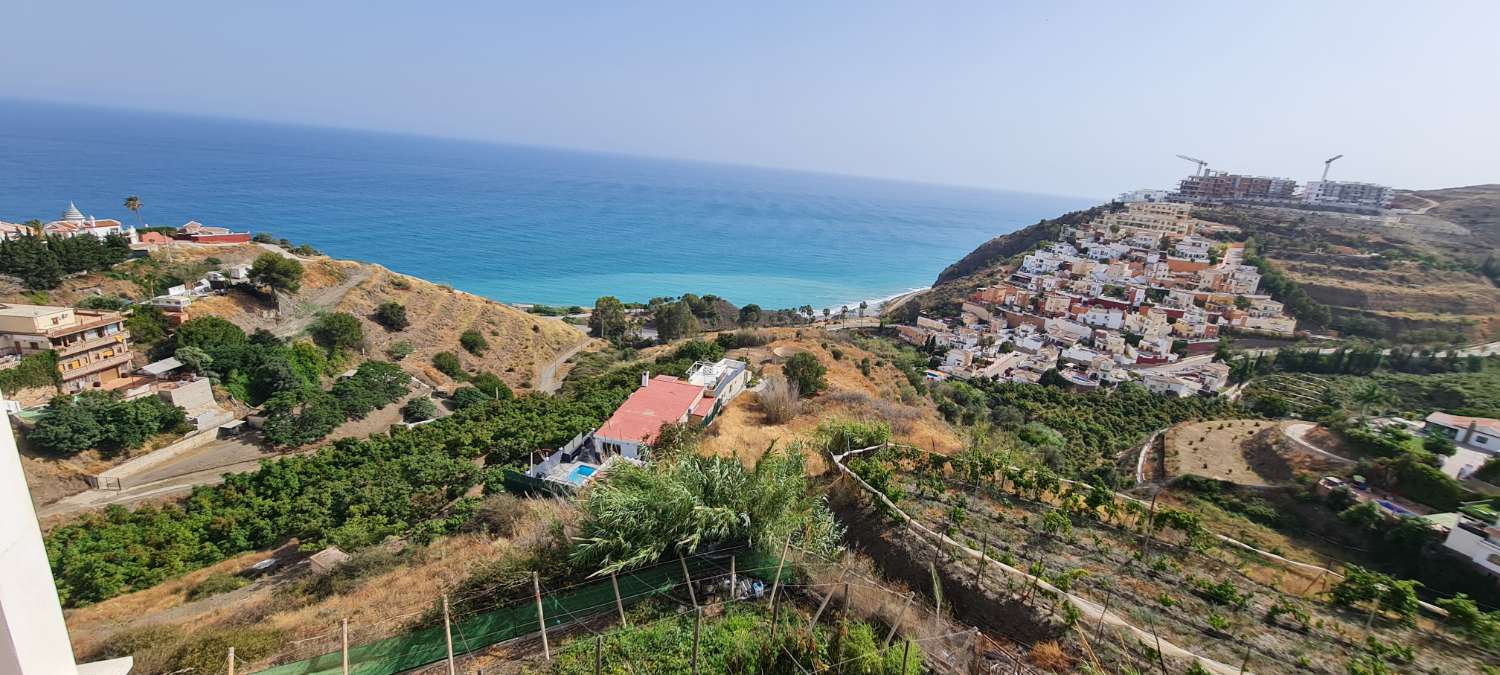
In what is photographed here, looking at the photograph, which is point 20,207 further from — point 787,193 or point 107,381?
point 787,193

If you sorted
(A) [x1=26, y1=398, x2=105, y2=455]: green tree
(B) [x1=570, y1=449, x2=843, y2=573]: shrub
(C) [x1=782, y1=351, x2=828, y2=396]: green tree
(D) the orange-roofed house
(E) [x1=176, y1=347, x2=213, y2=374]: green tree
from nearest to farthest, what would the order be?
(B) [x1=570, y1=449, x2=843, y2=573]: shrub, (D) the orange-roofed house, (A) [x1=26, y1=398, x2=105, y2=455]: green tree, (C) [x1=782, y1=351, x2=828, y2=396]: green tree, (E) [x1=176, y1=347, x2=213, y2=374]: green tree

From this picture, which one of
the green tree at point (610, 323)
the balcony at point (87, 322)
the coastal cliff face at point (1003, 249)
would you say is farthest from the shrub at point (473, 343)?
the coastal cliff face at point (1003, 249)

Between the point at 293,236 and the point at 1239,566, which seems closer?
the point at 1239,566

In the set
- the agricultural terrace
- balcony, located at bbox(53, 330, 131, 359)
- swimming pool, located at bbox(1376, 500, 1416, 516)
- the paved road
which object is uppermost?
the agricultural terrace

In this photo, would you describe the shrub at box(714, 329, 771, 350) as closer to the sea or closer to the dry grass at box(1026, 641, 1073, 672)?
the dry grass at box(1026, 641, 1073, 672)

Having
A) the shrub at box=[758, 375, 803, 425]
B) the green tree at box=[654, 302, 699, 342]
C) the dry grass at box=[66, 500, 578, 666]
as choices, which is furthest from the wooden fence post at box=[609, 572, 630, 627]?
the green tree at box=[654, 302, 699, 342]

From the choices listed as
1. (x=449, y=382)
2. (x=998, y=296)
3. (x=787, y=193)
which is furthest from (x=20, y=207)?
(x=787, y=193)
